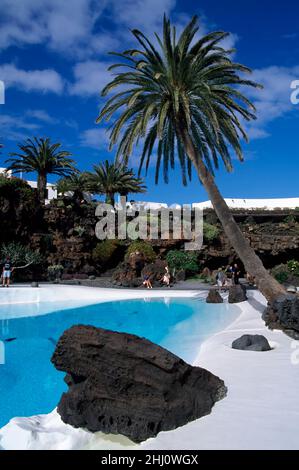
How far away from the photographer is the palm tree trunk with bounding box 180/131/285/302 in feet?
33.3

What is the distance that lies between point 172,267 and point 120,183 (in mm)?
11169

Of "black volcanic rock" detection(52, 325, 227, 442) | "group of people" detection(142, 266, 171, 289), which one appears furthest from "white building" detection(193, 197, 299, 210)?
"black volcanic rock" detection(52, 325, 227, 442)

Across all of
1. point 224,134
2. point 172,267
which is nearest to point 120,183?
point 172,267

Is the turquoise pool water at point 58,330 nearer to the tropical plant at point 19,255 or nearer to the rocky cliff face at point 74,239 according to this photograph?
the tropical plant at point 19,255

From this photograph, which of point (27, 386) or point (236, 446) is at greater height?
point (236, 446)

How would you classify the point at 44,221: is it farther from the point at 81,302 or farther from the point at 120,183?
the point at 81,302

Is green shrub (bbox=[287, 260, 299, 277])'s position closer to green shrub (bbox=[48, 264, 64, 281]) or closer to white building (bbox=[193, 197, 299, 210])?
green shrub (bbox=[48, 264, 64, 281])

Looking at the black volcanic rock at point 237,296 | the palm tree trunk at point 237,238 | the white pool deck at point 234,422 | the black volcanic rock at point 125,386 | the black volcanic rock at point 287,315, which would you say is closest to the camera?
the white pool deck at point 234,422

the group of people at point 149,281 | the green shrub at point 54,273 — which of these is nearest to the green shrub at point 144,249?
the group of people at point 149,281

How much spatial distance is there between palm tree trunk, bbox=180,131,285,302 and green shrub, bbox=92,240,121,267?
14791 mm

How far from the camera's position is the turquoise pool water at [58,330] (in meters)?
5.90

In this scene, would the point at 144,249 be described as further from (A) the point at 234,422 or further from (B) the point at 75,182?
(A) the point at 234,422

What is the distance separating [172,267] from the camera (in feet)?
80.1

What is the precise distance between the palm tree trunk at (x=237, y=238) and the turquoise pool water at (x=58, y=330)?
5.96ft
